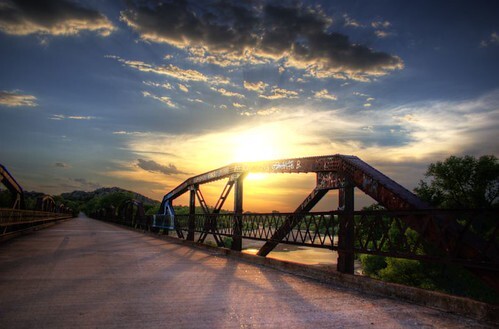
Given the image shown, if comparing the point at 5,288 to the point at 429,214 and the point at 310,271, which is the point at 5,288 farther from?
the point at 429,214

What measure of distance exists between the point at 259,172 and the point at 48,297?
826 centimetres

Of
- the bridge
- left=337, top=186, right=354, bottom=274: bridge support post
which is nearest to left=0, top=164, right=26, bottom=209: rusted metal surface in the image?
the bridge

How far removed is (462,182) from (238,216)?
44.9 meters

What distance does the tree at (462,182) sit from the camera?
4547 cm

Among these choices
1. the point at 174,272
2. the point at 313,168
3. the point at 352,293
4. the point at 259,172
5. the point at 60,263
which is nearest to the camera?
the point at 352,293

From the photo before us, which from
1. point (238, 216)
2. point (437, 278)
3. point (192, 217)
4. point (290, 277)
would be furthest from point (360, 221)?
point (437, 278)

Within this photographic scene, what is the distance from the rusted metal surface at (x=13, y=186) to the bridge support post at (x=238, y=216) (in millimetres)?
11151

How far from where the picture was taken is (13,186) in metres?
19.1

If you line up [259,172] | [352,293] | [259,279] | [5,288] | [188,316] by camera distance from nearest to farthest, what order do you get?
[188,316] < [5,288] < [352,293] < [259,279] < [259,172]

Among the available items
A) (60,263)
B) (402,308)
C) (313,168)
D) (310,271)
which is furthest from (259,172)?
(402,308)

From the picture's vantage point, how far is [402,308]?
5344mm

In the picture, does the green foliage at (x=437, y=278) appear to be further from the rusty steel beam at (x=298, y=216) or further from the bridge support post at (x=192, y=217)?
the rusty steel beam at (x=298, y=216)

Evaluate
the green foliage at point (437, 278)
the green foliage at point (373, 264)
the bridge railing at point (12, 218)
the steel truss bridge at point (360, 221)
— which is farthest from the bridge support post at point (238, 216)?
the green foliage at point (373, 264)

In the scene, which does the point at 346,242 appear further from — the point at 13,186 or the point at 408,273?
the point at 408,273
